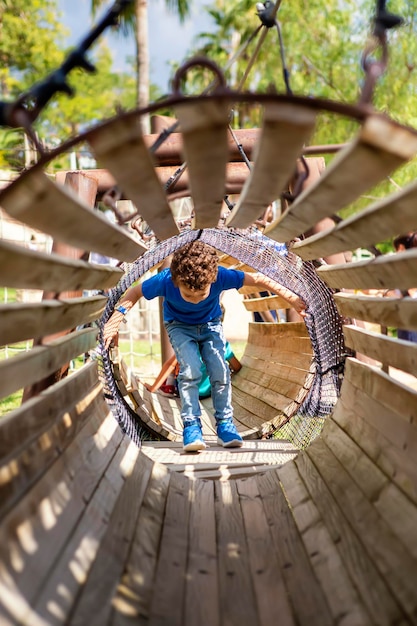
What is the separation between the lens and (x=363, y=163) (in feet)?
5.02

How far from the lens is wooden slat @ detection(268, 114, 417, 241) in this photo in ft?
4.78

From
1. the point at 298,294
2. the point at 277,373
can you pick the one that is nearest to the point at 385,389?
the point at 298,294

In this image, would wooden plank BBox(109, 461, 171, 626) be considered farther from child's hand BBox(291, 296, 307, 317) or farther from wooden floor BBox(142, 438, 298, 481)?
child's hand BBox(291, 296, 307, 317)

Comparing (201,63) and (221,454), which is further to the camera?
(221,454)

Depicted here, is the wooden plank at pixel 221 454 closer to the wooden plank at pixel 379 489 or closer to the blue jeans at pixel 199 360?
the blue jeans at pixel 199 360

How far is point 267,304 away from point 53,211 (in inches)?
194

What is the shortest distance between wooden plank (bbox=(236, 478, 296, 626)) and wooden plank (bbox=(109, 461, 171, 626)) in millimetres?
345

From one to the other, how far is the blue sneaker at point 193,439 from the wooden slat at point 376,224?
202cm

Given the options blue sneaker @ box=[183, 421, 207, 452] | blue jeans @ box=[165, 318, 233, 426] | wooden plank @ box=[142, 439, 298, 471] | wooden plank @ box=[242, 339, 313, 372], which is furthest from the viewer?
wooden plank @ box=[242, 339, 313, 372]

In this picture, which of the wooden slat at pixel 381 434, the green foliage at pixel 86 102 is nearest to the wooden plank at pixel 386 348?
the wooden slat at pixel 381 434

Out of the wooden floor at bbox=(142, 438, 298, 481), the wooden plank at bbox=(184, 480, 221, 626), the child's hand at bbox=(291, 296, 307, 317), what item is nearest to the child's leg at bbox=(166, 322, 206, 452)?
the wooden floor at bbox=(142, 438, 298, 481)

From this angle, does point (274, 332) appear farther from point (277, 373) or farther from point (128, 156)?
point (128, 156)

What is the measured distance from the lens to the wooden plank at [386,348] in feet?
6.94

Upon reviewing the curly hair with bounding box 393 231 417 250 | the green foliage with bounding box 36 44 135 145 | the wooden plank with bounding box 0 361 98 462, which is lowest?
the wooden plank with bounding box 0 361 98 462
